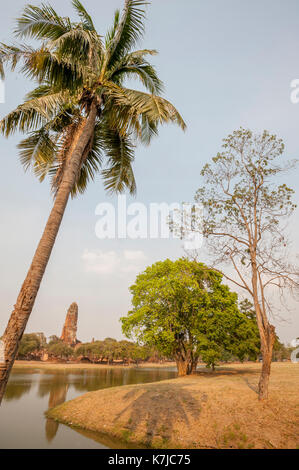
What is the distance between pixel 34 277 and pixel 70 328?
155037 millimetres

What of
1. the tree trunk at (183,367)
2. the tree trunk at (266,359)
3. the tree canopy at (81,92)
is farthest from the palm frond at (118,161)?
the tree trunk at (183,367)

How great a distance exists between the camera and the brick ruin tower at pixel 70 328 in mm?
143500

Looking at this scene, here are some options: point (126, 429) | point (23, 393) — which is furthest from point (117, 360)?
point (126, 429)

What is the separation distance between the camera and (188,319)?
21.5m

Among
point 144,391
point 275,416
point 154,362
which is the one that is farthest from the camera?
point 154,362

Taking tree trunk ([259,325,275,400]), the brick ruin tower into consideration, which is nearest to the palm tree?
tree trunk ([259,325,275,400])

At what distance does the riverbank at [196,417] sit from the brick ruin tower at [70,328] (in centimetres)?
14109

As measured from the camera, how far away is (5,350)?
176 inches

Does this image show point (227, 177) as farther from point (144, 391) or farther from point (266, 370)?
point (144, 391)

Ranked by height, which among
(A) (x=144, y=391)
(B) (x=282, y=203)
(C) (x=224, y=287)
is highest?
(B) (x=282, y=203)

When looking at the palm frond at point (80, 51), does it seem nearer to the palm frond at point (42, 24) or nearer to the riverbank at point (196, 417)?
the palm frond at point (42, 24)

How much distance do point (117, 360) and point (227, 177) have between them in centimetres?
9841

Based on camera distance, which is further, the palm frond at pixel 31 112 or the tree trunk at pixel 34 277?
the palm frond at pixel 31 112

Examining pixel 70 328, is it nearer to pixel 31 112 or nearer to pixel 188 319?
pixel 188 319
